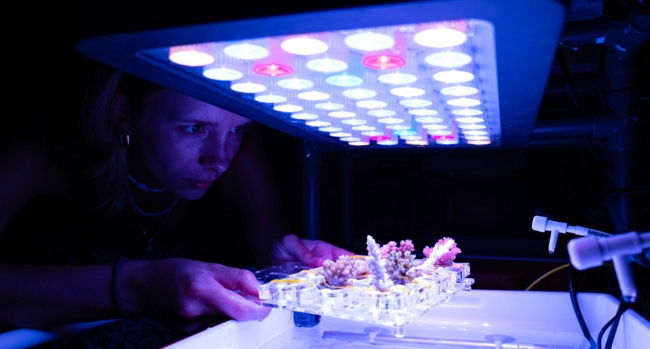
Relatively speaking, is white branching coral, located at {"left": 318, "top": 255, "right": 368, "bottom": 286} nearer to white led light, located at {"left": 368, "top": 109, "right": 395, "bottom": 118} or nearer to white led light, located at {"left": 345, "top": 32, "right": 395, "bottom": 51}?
white led light, located at {"left": 368, "top": 109, "right": 395, "bottom": 118}

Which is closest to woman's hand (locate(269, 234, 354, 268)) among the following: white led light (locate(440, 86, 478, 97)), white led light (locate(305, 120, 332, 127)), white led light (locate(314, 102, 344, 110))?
white led light (locate(305, 120, 332, 127))

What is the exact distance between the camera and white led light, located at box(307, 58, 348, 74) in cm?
49

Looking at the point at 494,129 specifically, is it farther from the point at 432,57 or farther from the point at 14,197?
the point at 14,197

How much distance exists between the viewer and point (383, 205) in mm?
1367

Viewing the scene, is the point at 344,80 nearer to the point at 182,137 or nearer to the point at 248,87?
the point at 248,87

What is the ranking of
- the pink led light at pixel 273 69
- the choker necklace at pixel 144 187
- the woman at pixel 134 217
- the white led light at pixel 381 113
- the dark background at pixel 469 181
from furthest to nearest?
the choker necklace at pixel 144 187 < the dark background at pixel 469 181 < the woman at pixel 134 217 < the white led light at pixel 381 113 < the pink led light at pixel 273 69

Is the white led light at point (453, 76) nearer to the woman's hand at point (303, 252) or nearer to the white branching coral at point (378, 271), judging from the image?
the white branching coral at point (378, 271)

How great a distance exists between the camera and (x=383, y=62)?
1.61 feet

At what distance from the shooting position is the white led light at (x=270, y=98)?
0.64 meters

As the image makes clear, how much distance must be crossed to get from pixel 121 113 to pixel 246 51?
0.88 m

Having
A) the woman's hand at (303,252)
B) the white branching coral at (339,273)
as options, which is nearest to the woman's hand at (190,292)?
the white branching coral at (339,273)

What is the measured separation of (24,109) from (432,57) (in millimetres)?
993

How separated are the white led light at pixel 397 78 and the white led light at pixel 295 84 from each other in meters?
0.09

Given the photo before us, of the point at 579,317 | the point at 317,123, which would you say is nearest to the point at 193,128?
the point at 317,123
